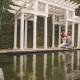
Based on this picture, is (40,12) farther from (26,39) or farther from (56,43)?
(56,43)

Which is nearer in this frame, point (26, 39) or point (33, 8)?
point (33, 8)

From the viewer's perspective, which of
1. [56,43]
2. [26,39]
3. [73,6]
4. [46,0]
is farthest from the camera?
[56,43]

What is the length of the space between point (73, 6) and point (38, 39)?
4629 millimetres

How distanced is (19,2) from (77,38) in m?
10.5

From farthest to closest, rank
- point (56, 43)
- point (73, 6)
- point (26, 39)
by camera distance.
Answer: point (56, 43) < point (73, 6) < point (26, 39)

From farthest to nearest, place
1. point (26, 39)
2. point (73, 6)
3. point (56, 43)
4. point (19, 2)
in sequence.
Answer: point (56, 43) < point (73, 6) < point (26, 39) < point (19, 2)

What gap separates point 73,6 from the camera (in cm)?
2478

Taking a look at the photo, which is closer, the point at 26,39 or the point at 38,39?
the point at 26,39

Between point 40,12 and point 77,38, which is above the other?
point 40,12

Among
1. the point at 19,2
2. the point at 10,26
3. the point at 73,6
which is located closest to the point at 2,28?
the point at 10,26

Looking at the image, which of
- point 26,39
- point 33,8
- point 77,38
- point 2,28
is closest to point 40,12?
point 33,8

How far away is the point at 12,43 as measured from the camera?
22.9 m

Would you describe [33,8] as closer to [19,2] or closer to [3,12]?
[19,2]

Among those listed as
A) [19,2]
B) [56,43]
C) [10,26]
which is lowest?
[56,43]
